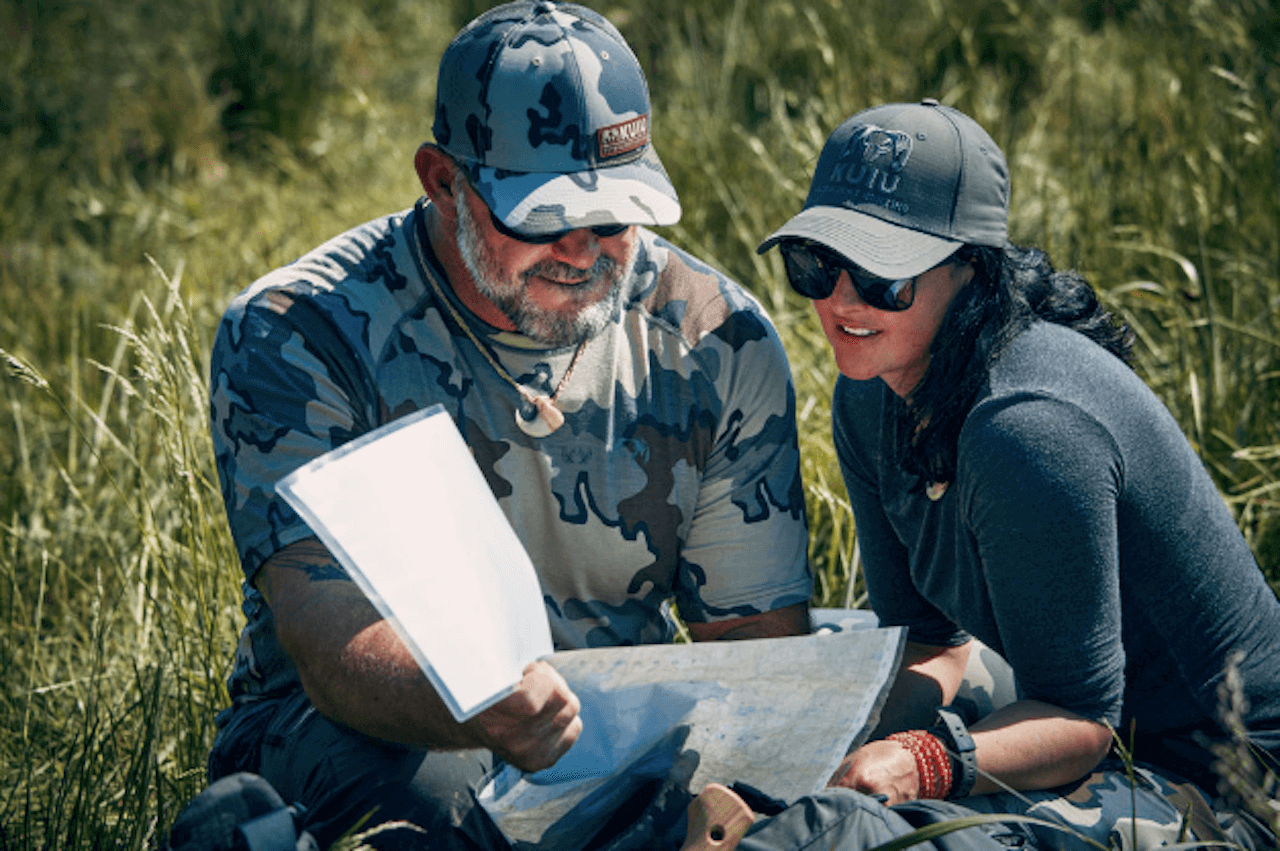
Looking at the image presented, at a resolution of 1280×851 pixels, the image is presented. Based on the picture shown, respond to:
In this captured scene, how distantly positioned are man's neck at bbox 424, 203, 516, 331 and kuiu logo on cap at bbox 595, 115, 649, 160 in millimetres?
308

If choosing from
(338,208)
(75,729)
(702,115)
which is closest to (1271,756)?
(75,729)

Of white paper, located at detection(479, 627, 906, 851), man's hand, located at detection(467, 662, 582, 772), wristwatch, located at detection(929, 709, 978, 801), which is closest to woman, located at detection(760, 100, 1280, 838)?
wristwatch, located at detection(929, 709, 978, 801)

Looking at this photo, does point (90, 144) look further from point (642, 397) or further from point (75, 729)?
point (642, 397)

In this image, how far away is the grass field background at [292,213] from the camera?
2480 mm

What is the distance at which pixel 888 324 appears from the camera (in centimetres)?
196

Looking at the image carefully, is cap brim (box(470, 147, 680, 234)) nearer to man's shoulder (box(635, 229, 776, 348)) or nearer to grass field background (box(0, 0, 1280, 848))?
man's shoulder (box(635, 229, 776, 348))

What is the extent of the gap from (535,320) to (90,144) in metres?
4.80

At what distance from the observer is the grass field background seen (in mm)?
2480

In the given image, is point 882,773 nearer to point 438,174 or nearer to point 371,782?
point 371,782

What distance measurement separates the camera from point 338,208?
5.05m

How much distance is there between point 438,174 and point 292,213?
3.39 meters

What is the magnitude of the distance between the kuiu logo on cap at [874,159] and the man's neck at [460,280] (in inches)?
23.2

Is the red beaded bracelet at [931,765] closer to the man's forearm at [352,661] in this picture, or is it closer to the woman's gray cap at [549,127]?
the man's forearm at [352,661]

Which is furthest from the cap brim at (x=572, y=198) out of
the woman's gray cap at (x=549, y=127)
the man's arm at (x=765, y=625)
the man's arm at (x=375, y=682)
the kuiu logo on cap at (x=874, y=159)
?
the man's arm at (x=765, y=625)
